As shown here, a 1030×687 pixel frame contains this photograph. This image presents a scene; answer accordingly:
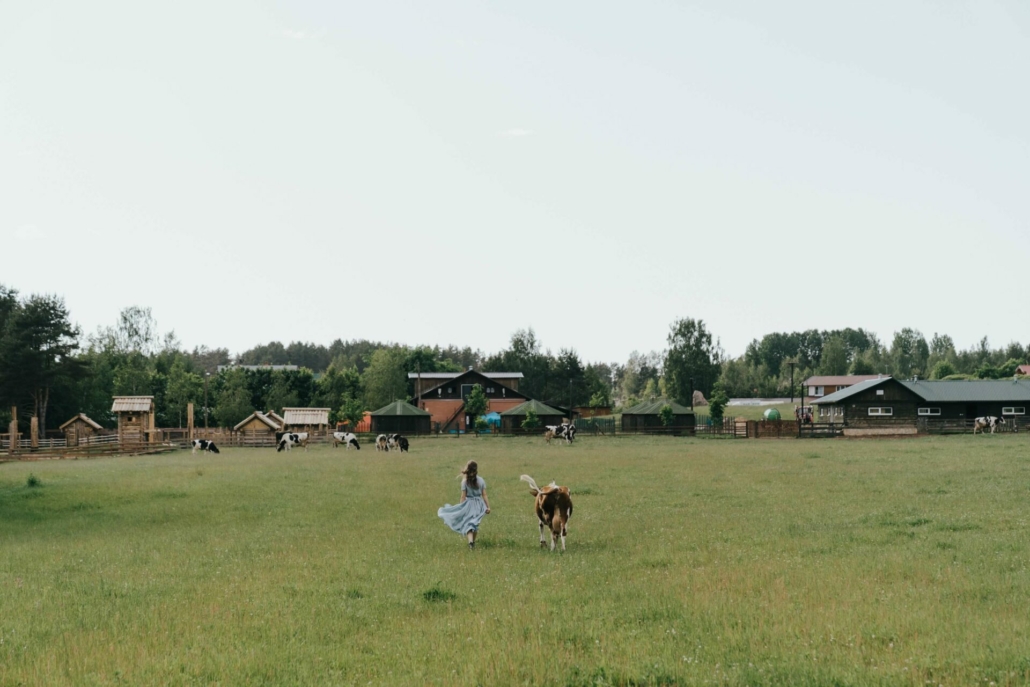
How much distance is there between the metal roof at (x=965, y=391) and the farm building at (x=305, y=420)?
4614 cm

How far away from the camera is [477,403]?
97.8m

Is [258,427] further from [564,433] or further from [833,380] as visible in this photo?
[833,380]

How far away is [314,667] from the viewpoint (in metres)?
8.77

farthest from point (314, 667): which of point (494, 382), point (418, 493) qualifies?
point (494, 382)

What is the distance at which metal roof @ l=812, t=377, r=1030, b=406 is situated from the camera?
246 ft

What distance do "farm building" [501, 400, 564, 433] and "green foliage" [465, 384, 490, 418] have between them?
9.13m

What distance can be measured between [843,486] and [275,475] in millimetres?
21119

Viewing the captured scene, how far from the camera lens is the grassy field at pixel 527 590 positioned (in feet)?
28.0

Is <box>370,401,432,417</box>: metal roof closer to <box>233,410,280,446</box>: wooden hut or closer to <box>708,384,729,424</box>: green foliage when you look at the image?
<box>233,410,280,446</box>: wooden hut

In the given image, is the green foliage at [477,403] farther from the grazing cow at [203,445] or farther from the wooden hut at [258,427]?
the grazing cow at [203,445]

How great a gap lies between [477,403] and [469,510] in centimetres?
8109

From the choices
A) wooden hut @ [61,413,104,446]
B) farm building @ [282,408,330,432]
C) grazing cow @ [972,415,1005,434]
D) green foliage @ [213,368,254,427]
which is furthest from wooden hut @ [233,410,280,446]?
grazing cow @ [972,415,1005,434]

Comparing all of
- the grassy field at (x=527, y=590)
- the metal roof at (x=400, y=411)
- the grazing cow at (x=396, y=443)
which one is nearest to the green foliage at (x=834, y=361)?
the metal roof at (x=400, y=411)

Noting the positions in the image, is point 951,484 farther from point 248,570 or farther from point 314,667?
point 314,667
